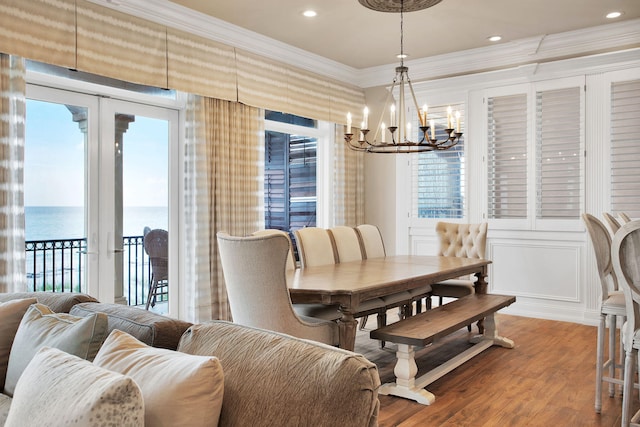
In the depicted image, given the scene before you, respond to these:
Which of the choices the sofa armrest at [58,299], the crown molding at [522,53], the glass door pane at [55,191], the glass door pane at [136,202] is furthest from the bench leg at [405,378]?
the crown molding at [522,53]

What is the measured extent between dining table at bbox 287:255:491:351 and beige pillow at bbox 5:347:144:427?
72.3 inches

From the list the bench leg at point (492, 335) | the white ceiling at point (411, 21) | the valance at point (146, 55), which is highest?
the white ceiling at point (411, 21)

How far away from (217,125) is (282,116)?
1229 millimetres

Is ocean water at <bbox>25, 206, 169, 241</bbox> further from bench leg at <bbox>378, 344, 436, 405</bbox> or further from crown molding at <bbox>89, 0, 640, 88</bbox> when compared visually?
bench leg at <bbox>378, 344, 436, 405</bbox>

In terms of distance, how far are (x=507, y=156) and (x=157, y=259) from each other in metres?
3.80

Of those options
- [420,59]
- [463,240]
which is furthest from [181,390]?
[420,59]

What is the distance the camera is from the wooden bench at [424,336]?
3129mm

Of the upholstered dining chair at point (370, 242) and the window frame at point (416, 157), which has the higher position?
the window frame at point (416, 157)

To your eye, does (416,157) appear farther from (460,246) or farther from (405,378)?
(405,378)

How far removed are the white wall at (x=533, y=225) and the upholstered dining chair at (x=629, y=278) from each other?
2854 millimetres

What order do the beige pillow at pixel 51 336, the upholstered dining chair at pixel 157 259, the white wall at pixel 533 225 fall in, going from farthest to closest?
the white wall at pixel 533 225 < the upholstered dining chair at pixel 157 259 < the beige pillow at pixel 51 336

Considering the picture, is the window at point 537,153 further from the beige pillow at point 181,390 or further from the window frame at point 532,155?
the beige pillow at point 181,390

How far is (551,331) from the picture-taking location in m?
4.88

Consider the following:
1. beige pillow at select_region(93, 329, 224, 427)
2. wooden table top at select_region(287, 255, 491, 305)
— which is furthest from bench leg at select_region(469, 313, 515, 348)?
beige pillow at select_region(93, 329, 224, 427)
